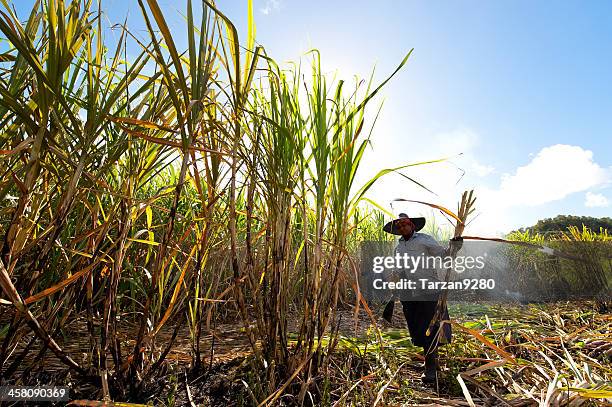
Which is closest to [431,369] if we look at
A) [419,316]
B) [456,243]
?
[419,316]

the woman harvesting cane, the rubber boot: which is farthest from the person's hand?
the rubber boot

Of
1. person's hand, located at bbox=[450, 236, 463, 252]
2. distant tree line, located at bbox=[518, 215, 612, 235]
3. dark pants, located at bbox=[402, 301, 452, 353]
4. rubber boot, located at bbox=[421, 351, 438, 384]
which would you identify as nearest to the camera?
person's hand, located at bbox=[450, 236, 463, 252]

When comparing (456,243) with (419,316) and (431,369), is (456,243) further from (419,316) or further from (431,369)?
(419,316)

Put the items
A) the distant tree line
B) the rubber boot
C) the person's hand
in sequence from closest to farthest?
the person's hand < the rubber boot < the distant tree line

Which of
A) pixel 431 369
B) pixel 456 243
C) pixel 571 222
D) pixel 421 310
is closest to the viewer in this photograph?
pixel 456 243

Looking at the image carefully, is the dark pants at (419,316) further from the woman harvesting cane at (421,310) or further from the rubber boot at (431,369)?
the rubber boot at (431,369)

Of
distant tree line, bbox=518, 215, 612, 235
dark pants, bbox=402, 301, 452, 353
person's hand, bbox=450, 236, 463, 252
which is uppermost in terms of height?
distant tree line, bbox=518, 215, 612, 235

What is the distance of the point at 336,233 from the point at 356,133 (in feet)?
1.10

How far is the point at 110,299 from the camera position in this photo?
2.99 ft

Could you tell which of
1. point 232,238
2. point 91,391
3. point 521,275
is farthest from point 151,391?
point 521,275

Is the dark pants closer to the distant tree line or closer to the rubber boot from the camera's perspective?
the rubber boot

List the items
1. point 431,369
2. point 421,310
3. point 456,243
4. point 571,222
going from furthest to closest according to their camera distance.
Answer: point 571,222, point 421,310, point 431,369, point 456,243

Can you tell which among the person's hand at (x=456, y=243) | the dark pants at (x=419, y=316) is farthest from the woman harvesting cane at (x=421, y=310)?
the person's hand at (x=456, y=243)

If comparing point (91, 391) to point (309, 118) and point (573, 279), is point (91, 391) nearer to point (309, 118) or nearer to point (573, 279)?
point (309, 118)
